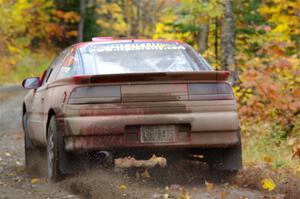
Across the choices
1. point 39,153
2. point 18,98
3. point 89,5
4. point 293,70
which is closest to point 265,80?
point 293,70

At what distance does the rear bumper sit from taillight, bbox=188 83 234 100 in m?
0.17

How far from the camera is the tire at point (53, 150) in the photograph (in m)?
6.99

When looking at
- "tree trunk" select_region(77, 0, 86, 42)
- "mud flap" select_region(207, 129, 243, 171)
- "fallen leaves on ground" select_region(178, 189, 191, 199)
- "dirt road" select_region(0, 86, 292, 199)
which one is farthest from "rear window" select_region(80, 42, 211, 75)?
"tree trunk" select_region(77, 0, 86, 42)

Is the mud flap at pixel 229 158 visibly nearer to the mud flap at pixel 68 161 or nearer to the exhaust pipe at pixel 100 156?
the exhaust pipe at pixel 100 156

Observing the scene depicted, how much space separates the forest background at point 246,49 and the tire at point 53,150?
2.33 meters

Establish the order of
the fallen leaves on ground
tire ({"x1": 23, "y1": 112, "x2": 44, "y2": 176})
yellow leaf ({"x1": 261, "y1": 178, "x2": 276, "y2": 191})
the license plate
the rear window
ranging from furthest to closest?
tire ({"x1": 23, "y1": 112, "x2": 44, "y2": 176}) < the rear window < the license plate < yellow leaf ({"x1": 261, "y1": 178, "x2": 276, "y2": 191}) < the fallen leaves on ground

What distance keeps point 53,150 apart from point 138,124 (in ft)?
3.45

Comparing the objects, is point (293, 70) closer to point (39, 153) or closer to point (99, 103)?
point (39, 153)

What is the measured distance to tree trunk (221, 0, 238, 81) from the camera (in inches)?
547

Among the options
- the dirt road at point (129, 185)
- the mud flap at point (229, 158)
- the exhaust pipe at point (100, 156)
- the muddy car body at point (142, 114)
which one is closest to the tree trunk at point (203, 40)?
the dirt road at point (129, 185)

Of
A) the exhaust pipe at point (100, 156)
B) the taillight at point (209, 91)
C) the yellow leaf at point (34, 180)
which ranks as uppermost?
the taillight at point (209, 91)

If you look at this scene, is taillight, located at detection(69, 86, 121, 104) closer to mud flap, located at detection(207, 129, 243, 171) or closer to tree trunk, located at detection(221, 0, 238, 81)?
mud flap, located at detection(207, 129, 243, 171)

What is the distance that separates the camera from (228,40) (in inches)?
559

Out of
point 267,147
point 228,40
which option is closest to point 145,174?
point 267,147
